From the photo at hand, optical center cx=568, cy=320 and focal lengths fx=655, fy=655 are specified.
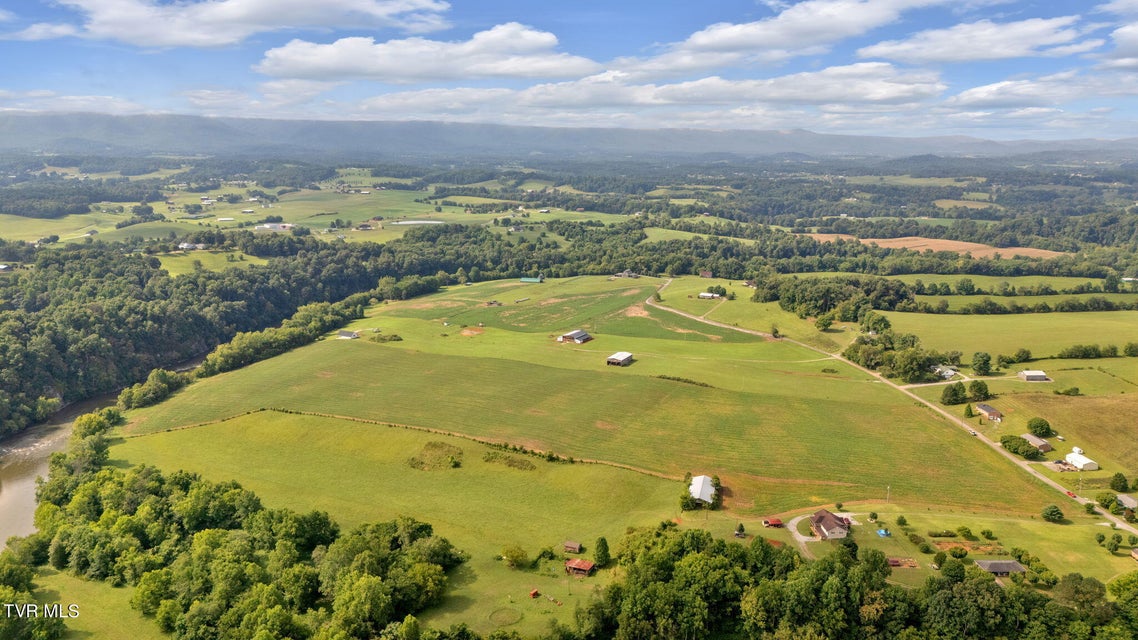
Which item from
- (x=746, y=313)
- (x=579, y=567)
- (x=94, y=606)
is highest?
(x=746, y=313)

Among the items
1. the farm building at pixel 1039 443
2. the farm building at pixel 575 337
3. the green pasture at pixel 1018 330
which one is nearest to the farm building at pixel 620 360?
the farm building at pixel 575 337

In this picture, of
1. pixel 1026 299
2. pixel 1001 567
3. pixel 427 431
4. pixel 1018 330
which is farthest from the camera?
pixel 1026 299

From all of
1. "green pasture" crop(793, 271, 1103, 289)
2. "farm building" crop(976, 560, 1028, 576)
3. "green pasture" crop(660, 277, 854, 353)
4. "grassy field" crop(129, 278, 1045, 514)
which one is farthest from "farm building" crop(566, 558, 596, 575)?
"green pasture" crop(793, 271, 1103, 289)

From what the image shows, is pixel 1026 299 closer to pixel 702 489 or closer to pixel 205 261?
pixel 702 489

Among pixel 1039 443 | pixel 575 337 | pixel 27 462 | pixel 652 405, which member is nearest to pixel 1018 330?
pixel 1039 443

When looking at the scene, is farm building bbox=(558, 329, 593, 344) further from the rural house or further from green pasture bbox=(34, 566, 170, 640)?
green pasture bbox=(34, 566, 170, 640)

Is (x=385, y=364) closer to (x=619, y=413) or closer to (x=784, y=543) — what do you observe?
(x=619, y=413)

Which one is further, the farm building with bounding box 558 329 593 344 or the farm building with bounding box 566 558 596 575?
the farm building with bounding box 558 329 593 344
